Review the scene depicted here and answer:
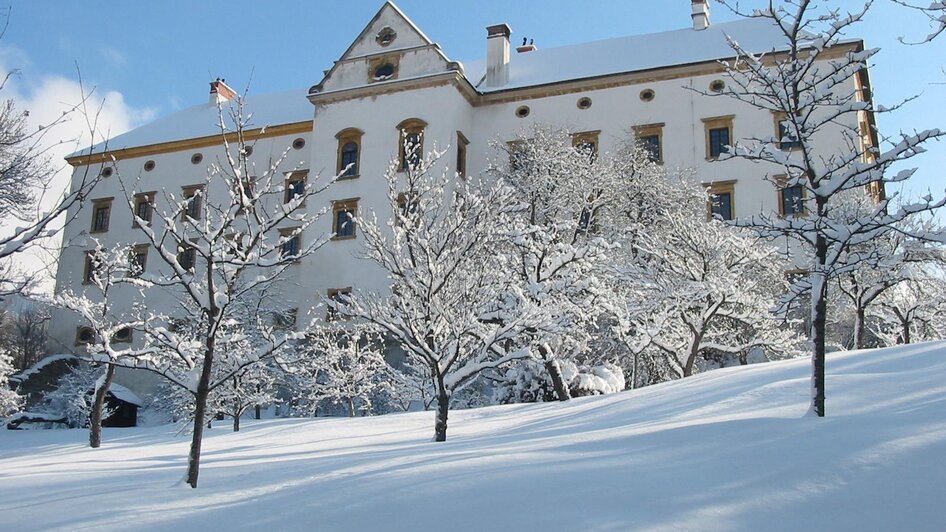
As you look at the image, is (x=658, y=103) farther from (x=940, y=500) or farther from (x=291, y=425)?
(x=940, y=500)

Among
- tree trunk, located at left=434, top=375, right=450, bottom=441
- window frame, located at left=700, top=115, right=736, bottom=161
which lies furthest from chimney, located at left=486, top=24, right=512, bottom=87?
tree trunk, located at left=434, top=375, right=450, bottom=441

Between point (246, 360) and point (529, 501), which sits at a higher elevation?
point (246, 360)

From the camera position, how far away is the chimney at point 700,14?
3614cm

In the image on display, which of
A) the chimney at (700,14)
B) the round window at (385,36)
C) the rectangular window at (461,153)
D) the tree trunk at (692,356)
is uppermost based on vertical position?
the chimney at (700,14)

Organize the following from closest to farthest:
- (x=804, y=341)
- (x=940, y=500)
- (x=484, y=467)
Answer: (x=940, y=500) < (x=484, y=467) < (x=804, y=341)

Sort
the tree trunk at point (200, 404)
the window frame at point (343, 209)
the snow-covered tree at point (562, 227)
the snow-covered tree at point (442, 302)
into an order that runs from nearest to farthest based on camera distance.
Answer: the tree trunk at point (200, 404), the snow-covered tree at point (442, 302), the snow-covered tree at point (562, 227), the window frame at point (343, 209)

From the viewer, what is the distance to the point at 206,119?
43.4 meters

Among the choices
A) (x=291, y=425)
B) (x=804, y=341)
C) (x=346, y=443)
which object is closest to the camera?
(x=346, y=443)

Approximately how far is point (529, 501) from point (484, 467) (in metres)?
1.07

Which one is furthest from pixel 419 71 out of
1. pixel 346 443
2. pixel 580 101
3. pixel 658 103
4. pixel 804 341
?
pixel 346 443

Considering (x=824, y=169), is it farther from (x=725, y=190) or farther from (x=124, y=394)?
(x=124, y=394)

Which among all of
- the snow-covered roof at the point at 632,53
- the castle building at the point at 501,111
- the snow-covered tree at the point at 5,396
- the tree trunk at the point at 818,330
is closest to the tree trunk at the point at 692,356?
the castle building at the point at 501,111

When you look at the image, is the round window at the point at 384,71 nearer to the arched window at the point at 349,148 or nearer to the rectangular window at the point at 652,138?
the arched window at the point at 349,148

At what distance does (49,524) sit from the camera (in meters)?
6.00
